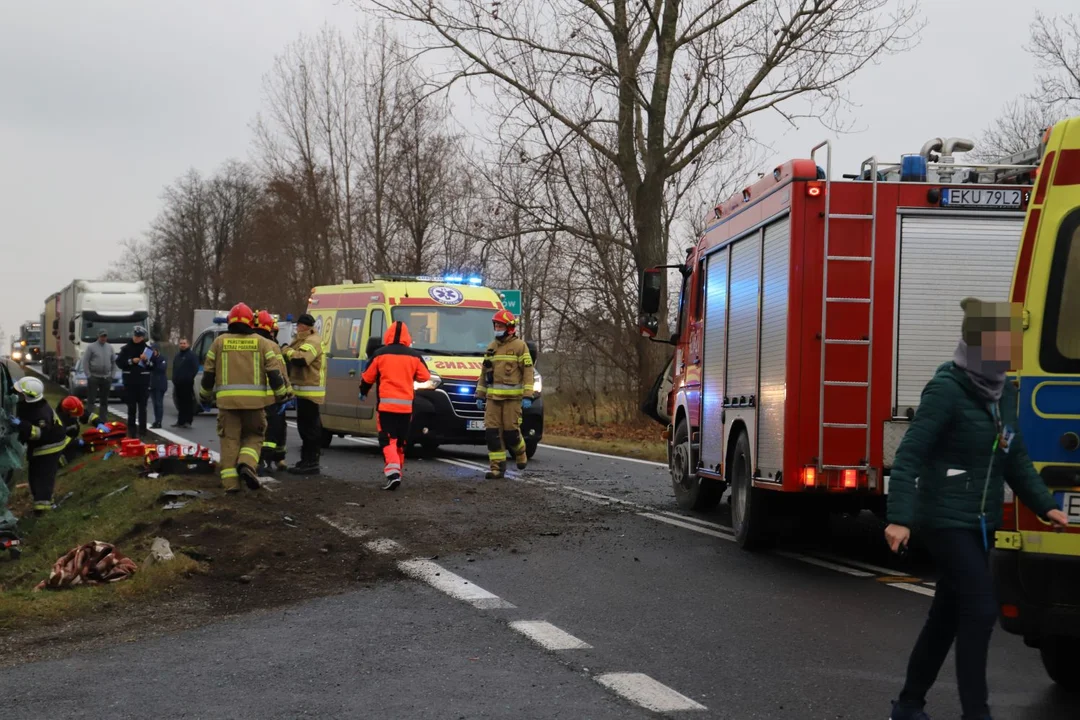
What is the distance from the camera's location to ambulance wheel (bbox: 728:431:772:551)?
10.3 metres

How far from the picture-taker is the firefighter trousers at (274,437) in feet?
54.7

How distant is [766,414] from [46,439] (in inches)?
320

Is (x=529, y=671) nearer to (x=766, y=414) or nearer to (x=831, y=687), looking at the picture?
(x=831, y=687)

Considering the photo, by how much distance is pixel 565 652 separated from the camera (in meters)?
6.82

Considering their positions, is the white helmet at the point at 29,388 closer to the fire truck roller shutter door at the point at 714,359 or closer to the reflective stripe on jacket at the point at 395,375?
the reflective stripe on jacket at the point at 395,375

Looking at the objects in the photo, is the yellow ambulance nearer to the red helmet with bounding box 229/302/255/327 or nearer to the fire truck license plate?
the red helmet with bounding box 229/302/255/327

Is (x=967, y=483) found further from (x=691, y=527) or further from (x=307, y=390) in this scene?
(x=307, y=390)

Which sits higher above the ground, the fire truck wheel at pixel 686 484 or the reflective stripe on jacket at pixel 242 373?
the reflective stripe on jacket at pixel 242 373

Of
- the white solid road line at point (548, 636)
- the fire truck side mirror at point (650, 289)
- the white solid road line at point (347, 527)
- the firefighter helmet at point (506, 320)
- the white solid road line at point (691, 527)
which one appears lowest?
the white solid road line at point (548, 636)

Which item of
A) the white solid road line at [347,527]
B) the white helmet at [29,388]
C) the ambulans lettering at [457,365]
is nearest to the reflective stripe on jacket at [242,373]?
the white helmet at [29,388]

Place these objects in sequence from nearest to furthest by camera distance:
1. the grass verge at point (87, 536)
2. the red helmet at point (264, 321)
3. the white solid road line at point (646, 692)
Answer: the white solid road line at point (646, 692)
the grass verge at point (87, 536)
the red helmet at point (264, 321)

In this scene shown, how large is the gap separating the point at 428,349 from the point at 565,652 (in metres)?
12.8

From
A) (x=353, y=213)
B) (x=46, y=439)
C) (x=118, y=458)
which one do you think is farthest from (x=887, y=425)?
(x=353, y=213)

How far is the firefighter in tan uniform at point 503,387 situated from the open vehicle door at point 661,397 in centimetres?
152
